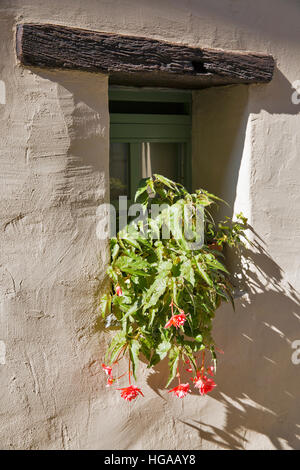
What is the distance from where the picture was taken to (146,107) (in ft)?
11.0

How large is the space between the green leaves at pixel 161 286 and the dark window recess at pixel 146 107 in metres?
0.60

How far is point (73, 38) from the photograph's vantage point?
2.66 m

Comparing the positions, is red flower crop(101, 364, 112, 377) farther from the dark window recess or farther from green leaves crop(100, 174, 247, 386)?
the dark window recess

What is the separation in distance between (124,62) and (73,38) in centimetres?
28

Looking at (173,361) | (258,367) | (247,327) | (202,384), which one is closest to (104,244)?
(173,361)

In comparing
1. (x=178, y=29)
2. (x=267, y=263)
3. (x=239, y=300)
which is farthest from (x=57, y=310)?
(x=178, y=29)

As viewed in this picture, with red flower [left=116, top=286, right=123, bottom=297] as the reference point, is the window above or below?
above

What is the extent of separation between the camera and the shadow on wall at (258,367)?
10.7 feet

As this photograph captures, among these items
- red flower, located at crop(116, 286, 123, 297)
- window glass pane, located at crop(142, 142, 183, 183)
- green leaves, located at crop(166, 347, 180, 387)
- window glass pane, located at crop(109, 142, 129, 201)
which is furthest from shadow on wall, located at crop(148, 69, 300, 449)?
red flower, located at crop(116, 286, 123, 297)

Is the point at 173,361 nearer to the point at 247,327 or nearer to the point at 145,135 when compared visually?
the point at 247,327

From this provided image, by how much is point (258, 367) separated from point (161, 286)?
1085mm

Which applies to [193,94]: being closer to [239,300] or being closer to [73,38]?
[73,38]

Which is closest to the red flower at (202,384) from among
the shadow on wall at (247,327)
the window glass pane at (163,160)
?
the shadow on wall at (247,327)

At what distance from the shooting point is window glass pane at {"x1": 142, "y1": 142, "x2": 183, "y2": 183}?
336 centimetres
